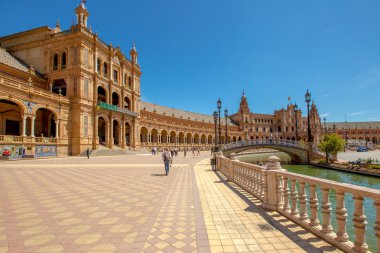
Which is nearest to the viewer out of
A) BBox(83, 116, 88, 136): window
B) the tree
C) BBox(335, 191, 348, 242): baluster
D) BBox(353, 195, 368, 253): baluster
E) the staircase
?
BBox(353, 195, 368, 253): baluster

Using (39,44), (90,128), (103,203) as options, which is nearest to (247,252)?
(103,203)

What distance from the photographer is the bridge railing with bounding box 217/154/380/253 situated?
3088 mm

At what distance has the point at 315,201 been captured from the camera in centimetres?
416

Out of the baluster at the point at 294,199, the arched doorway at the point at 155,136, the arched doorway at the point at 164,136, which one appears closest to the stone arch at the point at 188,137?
the arched doorway at the point at 164,136

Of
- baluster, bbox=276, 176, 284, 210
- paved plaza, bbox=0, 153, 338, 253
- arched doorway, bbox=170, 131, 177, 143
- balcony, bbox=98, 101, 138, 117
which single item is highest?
balcony, bbox=98, 101, 138, 117

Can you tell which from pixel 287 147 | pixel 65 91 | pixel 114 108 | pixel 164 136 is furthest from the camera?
pixel 164 136

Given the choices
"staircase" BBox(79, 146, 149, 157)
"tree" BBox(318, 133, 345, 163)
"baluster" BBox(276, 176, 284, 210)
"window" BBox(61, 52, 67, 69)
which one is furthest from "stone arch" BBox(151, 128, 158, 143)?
"baluster" BBox(276, 176, 284, 210)

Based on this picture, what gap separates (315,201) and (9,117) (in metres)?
36.4

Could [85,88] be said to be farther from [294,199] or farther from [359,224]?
[359,224]

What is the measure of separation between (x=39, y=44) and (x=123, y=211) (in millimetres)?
40943

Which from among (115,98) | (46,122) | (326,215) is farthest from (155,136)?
(326,215)

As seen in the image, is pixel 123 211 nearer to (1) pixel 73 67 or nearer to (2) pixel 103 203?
(2) pixel 103 203

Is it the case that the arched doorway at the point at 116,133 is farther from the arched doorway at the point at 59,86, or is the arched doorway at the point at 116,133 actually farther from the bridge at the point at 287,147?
the bridge at the point at 287,147

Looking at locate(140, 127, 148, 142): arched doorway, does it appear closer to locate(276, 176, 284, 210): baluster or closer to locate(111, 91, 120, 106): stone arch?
locate(111, 91, 120, 106): stone arch
